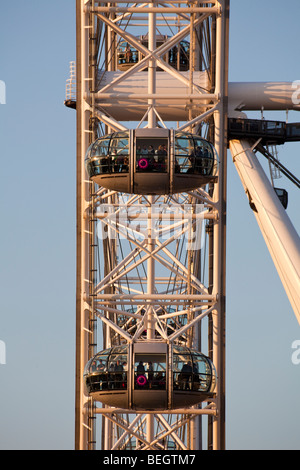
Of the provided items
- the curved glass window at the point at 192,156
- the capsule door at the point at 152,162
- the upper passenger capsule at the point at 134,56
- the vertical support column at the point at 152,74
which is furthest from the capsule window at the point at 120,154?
→ the upper passenger capsule at the point at 134,56

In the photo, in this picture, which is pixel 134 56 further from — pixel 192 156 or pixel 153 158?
pixel 153 158

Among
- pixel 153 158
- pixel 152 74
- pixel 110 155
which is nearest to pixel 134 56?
pixel 152 74

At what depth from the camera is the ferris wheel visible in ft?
166

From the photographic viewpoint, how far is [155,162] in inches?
1984

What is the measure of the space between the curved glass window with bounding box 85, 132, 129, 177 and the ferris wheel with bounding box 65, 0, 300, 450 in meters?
0.05

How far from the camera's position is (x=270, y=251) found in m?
56.2

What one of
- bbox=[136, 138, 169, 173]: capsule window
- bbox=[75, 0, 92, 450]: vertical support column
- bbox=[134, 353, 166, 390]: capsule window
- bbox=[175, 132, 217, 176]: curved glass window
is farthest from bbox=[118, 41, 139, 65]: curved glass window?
bbox=[134, 353, 166, 390]: capsule window

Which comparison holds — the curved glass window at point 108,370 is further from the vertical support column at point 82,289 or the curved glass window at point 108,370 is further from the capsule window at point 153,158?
the capsule window at point 153,158

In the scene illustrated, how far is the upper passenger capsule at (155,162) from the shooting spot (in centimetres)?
5041

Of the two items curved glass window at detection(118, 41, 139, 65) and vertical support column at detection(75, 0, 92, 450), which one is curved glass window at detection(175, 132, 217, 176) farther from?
curved glass window at detection(118, 41, 139, 65)

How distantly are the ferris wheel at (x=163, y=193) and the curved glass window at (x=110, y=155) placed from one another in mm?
45

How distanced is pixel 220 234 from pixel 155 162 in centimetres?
625
